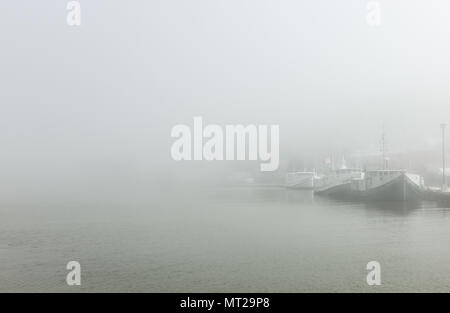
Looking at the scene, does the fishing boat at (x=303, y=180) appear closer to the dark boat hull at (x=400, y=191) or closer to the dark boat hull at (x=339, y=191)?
the dark boat hull at (x=339, y=191)

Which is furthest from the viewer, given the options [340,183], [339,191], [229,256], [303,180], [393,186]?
[303,180]

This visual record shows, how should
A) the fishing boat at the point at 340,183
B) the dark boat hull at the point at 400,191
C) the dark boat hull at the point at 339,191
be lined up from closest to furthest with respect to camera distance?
the dark boat hull at the point at 400,191, the dark boat hull at the point at 339,191, the fishing boat at the point at 340,183

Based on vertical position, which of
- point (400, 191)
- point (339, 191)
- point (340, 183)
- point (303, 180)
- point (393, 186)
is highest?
point (393, 186)

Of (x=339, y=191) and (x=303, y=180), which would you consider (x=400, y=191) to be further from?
(x=303, y=180)

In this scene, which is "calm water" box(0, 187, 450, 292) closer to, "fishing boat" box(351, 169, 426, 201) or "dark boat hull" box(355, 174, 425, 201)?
"dark boat hull" box(355, 174, 425, 201)

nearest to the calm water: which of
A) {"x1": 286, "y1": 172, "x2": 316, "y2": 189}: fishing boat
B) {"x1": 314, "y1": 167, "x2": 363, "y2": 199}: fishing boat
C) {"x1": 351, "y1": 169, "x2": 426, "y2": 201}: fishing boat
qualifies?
{"x1": 351, "y1": 169, "x2": 426, "y2": 201}: fishing boat

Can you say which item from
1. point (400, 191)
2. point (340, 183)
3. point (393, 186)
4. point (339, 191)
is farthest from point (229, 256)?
point (340, 183)

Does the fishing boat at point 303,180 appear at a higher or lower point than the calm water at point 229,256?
lower

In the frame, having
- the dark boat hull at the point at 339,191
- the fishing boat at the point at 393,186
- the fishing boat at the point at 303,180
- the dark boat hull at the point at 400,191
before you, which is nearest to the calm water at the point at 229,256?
Result: the dark boat hull at the point at 400,191

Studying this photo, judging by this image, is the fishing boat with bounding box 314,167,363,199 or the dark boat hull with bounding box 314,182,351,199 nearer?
the dark boat hull with bounding box 314,182,351,199
